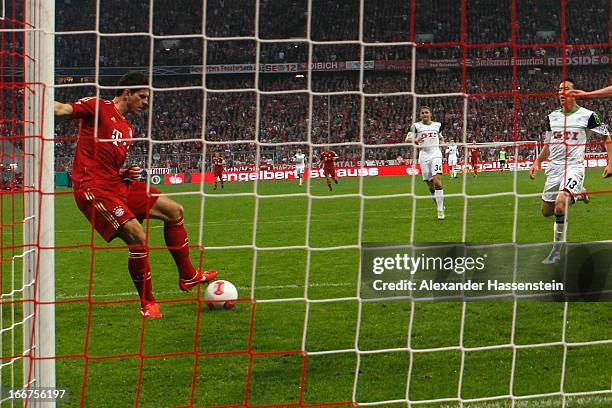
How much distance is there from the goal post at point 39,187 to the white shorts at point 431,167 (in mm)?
10829

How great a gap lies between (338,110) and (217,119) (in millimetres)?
5115

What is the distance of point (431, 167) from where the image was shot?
48.2 feet

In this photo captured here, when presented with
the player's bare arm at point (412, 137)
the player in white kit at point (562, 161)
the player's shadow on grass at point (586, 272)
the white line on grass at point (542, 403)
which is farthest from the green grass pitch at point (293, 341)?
the player in white kit at point (562, 161)

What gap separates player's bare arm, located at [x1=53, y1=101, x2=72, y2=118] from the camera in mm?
4614

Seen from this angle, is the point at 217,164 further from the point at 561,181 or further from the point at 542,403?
the point at 542,403

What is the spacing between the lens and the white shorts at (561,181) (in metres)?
8.95

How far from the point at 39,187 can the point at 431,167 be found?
11.2 metres

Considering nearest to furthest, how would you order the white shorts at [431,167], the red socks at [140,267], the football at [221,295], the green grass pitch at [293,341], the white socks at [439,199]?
the green grass pitch at [293,341], the red socks at [140,267], the football at [221,295], the white socks at [439,199], the white shorts at [431,167]

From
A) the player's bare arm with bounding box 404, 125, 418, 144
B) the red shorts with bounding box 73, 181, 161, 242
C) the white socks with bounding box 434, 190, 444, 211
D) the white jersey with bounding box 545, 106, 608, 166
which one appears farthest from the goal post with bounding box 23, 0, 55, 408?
the white socks with bounding box 434, 190, 444, 211

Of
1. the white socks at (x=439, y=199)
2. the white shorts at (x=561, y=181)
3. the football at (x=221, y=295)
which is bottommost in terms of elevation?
the football at (x=221, y=295)

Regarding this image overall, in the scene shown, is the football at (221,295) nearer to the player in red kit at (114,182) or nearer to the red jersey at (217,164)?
the player in red kit at (114,182)

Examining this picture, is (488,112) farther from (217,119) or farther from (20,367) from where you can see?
(20,367)

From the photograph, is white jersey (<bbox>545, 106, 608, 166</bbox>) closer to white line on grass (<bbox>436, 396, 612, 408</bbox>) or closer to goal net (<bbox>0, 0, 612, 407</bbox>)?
A: goal net (<bbox>0, 0, 612, 407</bbox>)

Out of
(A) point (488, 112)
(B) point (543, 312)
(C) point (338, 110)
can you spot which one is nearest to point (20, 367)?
(B) point (543, 312)
